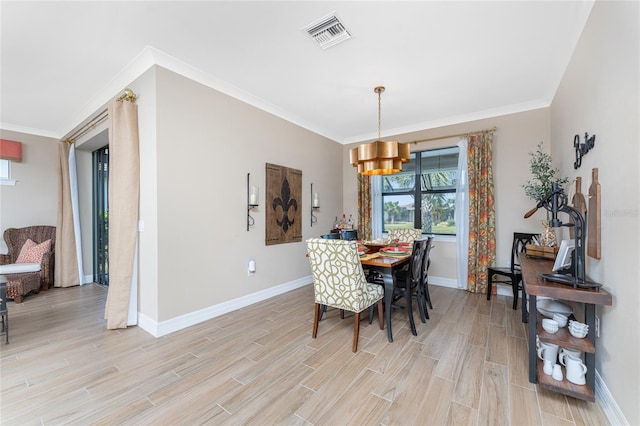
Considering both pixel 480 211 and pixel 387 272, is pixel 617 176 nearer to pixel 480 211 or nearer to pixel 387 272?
pixel 387 272

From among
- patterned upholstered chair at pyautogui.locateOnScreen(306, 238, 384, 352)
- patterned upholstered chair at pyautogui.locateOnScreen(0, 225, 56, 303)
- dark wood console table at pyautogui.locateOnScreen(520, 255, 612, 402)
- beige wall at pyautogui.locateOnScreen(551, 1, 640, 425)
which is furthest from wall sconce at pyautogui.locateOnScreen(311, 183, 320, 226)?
patterned upholstered chair at pyautogui.locateOnScreen(0, 225, 56, 303)

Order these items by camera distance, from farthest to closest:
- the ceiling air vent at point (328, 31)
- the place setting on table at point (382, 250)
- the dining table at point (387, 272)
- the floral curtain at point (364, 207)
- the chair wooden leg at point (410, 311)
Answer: the floral curtain at point (364, 207), the place setting on table at point (382, 250), the chair wooden leg at point (410, 311), the dining table at point (387, 272), the ceiling air vent at point (328, 31)

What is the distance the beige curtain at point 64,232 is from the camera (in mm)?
4293

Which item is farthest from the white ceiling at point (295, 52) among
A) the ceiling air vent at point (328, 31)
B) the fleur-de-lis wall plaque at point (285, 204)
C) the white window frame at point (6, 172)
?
the fleur-de-lis wall plaque at point (285, 204)

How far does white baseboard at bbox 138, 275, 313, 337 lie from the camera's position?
8.63 ft

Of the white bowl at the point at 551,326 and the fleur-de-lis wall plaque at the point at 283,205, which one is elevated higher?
the fleur-de-lis wall plaque at the point at 283,205

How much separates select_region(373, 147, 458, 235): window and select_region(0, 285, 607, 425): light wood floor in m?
1.88

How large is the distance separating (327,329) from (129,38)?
3.30 meters

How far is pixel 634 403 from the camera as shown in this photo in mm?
1320

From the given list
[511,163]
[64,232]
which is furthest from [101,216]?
[511,163]

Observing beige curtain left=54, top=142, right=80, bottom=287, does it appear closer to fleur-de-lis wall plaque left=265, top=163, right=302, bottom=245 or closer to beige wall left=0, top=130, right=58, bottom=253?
beige wall left=0, top=130, right=58, bottom=253

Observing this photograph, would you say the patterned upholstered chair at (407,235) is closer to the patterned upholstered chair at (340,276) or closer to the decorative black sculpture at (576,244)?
the patterned upholstered chair at (340,276)

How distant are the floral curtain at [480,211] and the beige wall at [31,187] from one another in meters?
7.03

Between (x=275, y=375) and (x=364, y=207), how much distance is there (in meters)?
3.66
